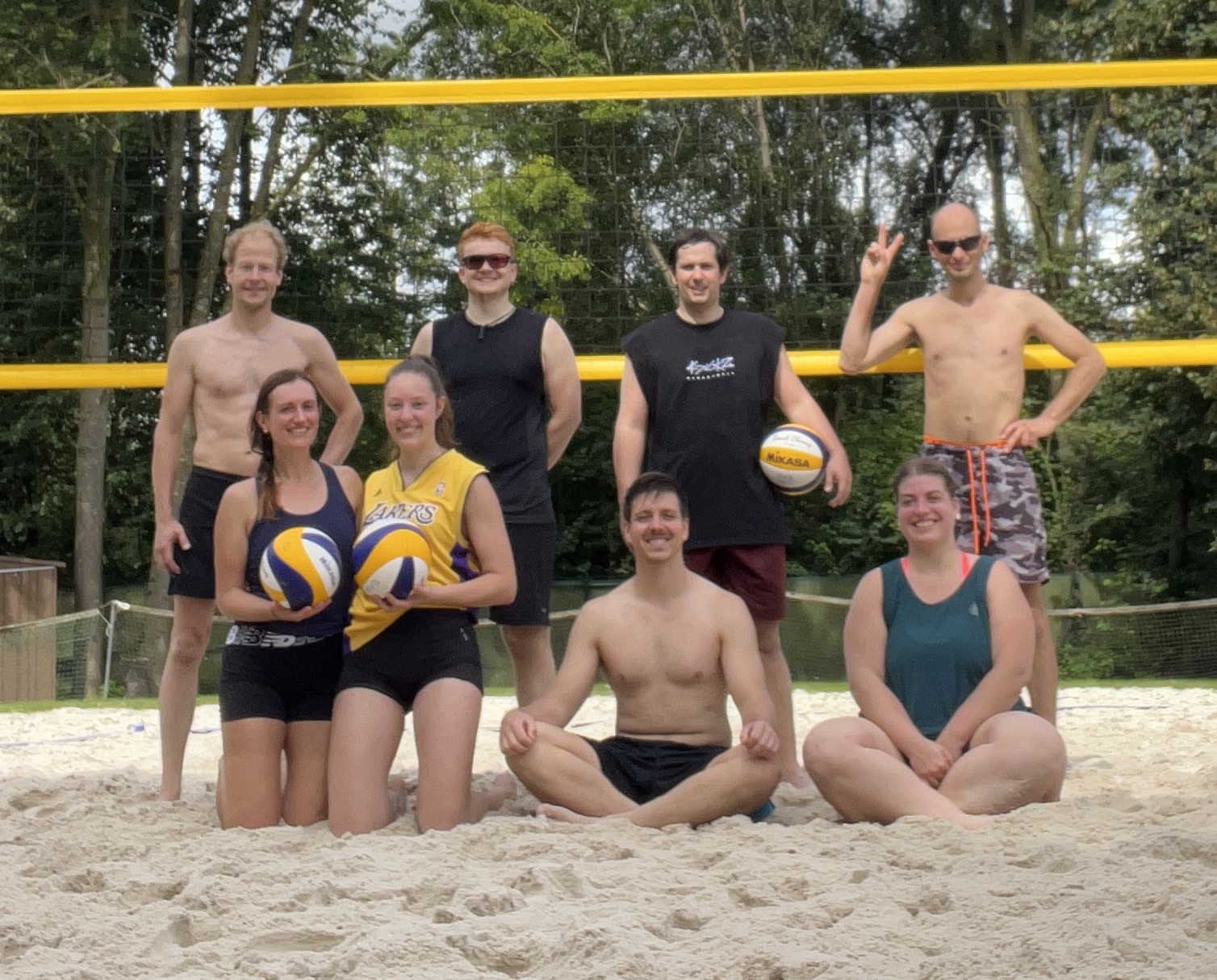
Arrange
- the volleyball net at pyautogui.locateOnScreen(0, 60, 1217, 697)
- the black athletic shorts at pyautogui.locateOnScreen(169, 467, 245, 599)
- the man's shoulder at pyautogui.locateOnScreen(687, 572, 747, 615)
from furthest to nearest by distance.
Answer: the volleyball net at pyautogui.locateOnScreen(0, 60, 1217, 697) → the black athletic shorts at pyautogui.locateOnScreen(169, 467, 245, 599) → the man's shoulder at pyautogui.locateOnScreen(687, 572, 747, 615)

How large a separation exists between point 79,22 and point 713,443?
1249 centimetres

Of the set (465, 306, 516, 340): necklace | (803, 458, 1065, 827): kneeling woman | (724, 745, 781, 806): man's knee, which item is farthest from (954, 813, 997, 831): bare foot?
(465, 306, 516, 340): necklace

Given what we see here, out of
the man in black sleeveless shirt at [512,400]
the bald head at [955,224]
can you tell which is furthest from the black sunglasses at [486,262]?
the bald head at [955,224]

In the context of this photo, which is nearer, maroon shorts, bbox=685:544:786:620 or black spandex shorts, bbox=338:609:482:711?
black spandex shorts, bbox=338:609:482:711

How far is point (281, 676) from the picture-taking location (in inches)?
158

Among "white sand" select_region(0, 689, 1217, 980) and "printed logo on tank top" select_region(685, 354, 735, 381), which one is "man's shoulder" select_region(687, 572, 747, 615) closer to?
"white sand" select_region(0, 689, 1217, 980)

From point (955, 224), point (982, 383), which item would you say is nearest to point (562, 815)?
point (982, 383)

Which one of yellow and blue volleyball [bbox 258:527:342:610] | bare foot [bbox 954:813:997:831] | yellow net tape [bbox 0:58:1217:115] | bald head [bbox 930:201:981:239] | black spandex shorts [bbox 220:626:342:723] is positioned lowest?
bare foot [bbox 954:813:997:831]

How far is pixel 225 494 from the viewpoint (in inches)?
158

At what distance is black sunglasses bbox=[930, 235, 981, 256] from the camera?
4578 mm

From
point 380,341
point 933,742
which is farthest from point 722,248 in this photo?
point 380,341

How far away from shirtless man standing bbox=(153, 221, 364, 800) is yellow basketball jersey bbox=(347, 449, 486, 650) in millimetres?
367

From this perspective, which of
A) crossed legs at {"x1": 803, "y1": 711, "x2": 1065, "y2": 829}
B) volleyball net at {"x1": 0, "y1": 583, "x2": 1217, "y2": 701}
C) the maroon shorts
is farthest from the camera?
volleyball net at {"x1": 0, "y1": 583, "x2": 1217, "y2": 701}

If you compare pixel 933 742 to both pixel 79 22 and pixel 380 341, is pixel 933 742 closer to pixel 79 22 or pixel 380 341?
pixel 380 341
